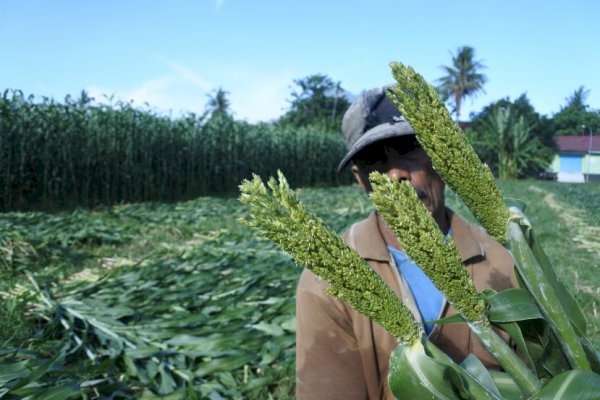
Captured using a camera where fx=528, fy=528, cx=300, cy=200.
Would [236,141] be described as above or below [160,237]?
above

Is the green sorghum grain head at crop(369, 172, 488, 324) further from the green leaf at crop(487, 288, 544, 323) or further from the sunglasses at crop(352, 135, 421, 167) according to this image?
the sunglasses at crop(352, 135, 421, 167)

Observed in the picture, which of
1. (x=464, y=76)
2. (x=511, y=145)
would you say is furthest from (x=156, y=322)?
(x=464, y=76)

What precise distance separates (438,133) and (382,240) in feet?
3.75

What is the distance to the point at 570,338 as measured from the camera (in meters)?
0.66

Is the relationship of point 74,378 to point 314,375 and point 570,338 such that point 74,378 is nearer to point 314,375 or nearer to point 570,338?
point 314,375

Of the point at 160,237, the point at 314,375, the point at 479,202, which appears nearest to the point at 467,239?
the point at 314,375

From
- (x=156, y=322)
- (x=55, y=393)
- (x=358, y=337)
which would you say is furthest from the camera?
(x=156, y=322)

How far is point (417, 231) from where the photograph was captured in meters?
0.52

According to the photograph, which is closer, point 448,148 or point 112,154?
point 448,148

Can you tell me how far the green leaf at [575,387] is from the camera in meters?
0.62

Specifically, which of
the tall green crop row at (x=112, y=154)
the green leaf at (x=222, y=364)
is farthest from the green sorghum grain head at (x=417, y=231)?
→ the tall green crop row at (x=112, y=154)

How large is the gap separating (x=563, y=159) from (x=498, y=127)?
5587 mm

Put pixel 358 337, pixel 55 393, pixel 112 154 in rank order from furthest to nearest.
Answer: pixel 112 154
pixel 55 393
pixel 358 337

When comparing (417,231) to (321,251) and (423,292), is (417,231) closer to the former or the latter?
(321,251)
